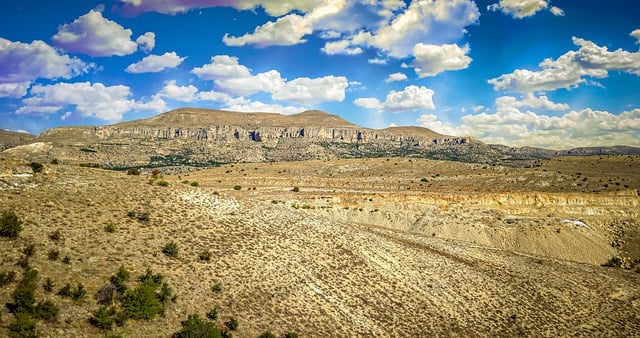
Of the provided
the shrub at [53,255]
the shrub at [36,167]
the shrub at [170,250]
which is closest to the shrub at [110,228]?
the shrub at [170,250]

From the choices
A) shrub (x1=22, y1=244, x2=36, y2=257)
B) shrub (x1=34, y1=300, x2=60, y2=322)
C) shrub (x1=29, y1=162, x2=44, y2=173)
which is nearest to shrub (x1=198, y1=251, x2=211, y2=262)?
shrub (x1=22, y1=244, x2=36, y2=257)

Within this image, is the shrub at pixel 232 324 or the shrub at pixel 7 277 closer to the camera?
the shrub at pixel 7 277

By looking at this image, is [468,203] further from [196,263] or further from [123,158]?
[123,158]

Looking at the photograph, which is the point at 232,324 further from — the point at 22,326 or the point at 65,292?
the point at 22,326

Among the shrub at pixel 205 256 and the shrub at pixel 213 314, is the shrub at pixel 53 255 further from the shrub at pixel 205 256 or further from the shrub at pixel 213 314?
the shrub at pixel 213 314

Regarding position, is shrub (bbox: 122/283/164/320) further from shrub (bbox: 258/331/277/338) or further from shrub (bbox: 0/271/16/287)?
shrub (bbox: 258/331/277/338)

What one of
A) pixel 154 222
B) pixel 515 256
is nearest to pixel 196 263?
pixel 154 222
